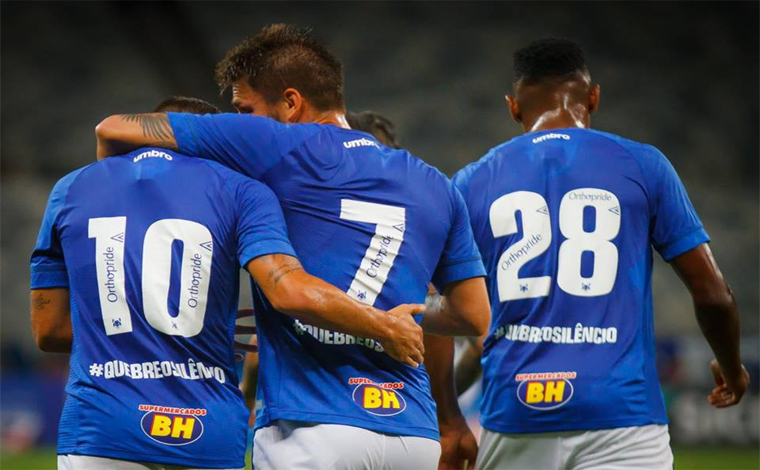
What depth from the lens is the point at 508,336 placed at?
152 inches

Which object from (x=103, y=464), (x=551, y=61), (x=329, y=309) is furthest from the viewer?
(x=551, y=61)

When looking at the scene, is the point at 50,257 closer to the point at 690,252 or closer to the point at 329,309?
the point at 329,309

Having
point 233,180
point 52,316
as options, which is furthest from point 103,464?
point 233,180

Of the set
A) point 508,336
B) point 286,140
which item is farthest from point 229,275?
point 508,336

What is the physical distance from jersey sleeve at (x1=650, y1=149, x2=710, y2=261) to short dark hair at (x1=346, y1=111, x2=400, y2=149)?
1771mm

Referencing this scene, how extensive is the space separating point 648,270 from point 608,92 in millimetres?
15476

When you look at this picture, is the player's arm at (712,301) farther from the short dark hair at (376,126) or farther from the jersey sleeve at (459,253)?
the short dark hair at (376,126)

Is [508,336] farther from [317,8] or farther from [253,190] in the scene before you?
[317,8]

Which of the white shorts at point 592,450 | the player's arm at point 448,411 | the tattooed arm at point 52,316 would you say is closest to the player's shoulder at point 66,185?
the tattooed arm at point 52,316

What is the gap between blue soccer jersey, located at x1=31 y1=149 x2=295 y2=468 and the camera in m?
3.15

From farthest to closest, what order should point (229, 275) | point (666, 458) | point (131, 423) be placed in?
1. point (666, 458)
2. point (229, 275)
3. point (131, 423)

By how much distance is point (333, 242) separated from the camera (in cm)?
330

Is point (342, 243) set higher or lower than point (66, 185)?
lower

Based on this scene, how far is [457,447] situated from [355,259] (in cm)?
137
